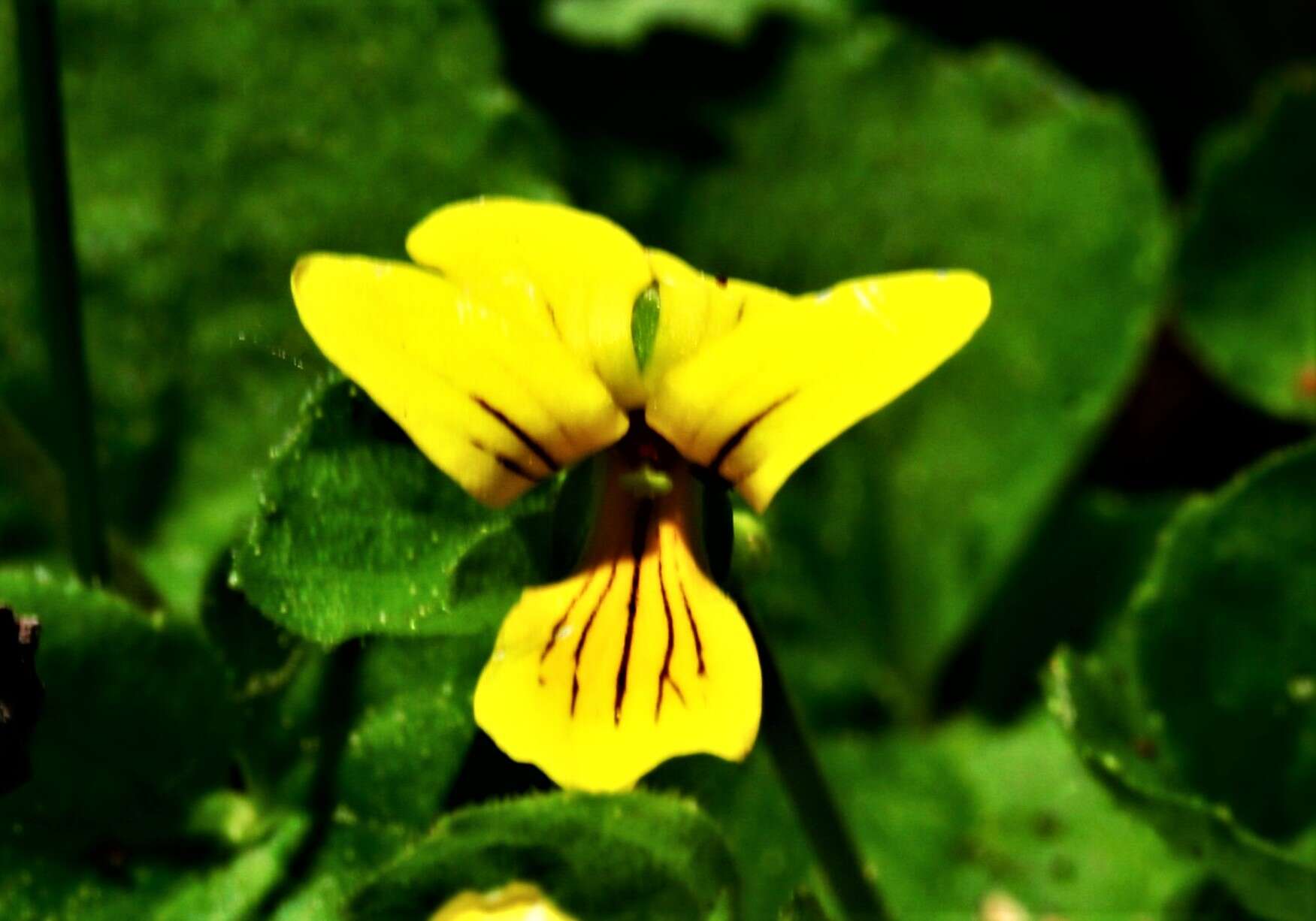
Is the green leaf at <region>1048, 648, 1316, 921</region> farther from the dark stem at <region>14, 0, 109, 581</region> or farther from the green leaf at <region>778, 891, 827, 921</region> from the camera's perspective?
the dark stem at <region>14, 0, 109, 581</region>

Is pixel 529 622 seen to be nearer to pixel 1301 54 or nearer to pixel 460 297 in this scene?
pixel 460 297

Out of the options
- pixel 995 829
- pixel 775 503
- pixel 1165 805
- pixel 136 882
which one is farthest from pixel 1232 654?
pixel 136 882

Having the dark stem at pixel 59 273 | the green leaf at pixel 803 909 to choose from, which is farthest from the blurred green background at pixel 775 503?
the dark stem at pixel 59 273

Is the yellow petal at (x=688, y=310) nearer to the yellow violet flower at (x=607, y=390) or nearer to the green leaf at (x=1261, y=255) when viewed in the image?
the yellow violet flower at (x=607, y=390)

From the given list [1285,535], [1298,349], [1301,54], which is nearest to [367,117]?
[1285,535]

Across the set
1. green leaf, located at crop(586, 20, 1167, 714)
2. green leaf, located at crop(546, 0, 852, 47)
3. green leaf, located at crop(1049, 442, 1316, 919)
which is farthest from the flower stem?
green leaf, located at crop(546, 0, 852, 47)

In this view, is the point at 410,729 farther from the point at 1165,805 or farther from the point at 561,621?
the point at 1165,805
